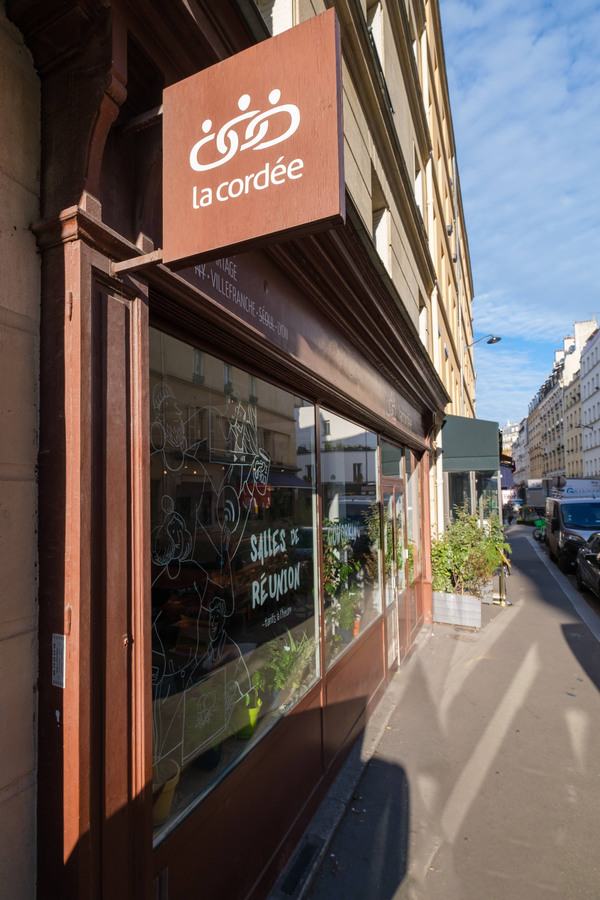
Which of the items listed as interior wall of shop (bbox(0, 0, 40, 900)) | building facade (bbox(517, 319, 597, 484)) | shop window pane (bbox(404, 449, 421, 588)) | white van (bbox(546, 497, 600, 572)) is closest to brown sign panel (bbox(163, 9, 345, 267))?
interior wall of shop (bbox(0, 0, 40, 900))

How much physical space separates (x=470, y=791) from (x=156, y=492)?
3786 mm

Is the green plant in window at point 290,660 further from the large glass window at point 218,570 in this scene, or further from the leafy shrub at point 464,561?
the leafy shrub at point 464,561

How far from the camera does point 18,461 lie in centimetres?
186

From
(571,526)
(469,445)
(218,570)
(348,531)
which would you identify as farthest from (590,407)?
(218,570)

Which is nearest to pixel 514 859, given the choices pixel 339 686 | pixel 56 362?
pixel 339 686

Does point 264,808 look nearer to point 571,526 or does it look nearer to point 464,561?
point 464,561

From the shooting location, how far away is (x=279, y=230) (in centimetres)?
187

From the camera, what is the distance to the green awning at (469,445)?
1130 cm

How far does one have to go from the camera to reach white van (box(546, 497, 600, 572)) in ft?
48.9

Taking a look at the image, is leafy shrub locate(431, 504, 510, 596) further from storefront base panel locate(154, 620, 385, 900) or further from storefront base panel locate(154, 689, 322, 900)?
storefront base panel locate(154, 689, 322, 900)

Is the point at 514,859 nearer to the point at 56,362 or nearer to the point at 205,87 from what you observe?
the point at 56,362

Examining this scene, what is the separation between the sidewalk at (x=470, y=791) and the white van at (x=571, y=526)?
8227 millimetres

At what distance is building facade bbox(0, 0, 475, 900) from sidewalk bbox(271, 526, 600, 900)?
0.36 m

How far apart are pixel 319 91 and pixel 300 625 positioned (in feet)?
11.4
